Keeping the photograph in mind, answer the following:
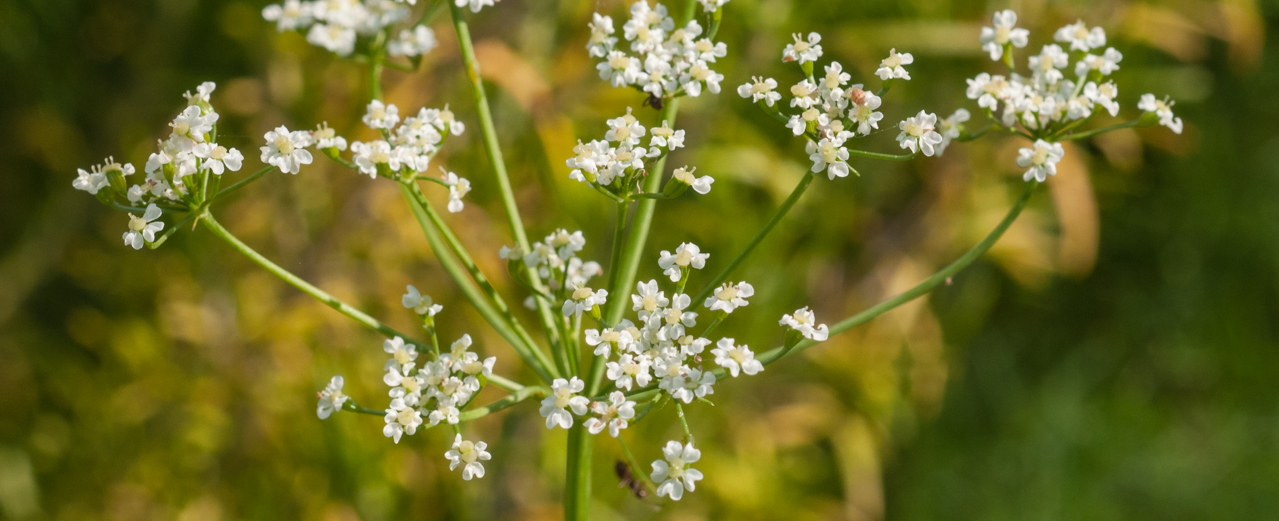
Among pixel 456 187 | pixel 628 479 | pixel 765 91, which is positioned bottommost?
pixel 628 479

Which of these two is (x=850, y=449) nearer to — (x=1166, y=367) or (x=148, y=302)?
(x=1166, y=367)

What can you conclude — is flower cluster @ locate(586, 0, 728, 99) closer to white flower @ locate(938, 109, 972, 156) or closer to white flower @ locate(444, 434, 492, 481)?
white flower @ locate(938, 109, 972, 156)

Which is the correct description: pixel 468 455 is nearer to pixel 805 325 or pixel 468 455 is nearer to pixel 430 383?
pixel 430 383

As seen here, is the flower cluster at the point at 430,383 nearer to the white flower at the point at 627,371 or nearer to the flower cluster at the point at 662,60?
the white flower at the point at 627,371

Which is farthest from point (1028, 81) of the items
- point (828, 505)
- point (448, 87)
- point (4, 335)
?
point (4, 335)

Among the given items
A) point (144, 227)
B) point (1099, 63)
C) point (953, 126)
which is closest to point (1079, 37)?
point (1099, 63)
